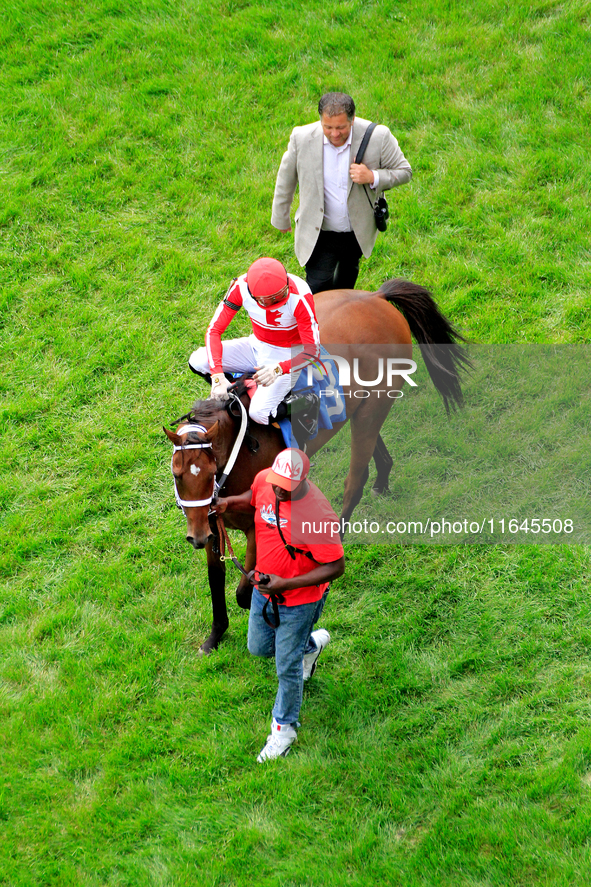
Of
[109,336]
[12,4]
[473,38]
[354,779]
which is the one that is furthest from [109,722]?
[12,4]

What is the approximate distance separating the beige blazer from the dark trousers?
146 mm

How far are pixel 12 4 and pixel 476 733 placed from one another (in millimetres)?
10676

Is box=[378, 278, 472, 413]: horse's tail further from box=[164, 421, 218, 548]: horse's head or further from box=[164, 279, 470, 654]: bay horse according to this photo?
box=[164, 421, 218, 548]: horse's head

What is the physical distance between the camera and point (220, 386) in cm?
513

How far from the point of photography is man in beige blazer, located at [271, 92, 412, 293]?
6051 millimetres

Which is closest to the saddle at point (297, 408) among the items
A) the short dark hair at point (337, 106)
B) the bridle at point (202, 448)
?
the bridle at point (202, 448)

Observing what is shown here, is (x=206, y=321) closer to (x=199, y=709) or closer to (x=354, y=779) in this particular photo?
(x=199, y=709)

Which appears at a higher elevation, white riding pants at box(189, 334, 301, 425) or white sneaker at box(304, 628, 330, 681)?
white riding pants at box(189, 334, 301, 425)

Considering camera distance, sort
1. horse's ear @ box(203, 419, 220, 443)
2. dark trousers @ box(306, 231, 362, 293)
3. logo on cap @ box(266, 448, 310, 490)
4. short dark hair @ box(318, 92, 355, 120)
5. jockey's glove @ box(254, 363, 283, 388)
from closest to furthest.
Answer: logo on cap @ box(266, 448, 310, 490)
horse's ear @ box(203, 419, 220, 443)
jockey's glove @ box(254, 363, 283, 388)
short dark hair @ box(318, 92, 355, 120)
dark trousers @ box(306, 231, 362, 293)

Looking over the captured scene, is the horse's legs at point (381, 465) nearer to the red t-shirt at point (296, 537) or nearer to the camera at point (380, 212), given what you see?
the camera at point (380, 212)

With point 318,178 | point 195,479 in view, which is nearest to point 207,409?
point 195,479

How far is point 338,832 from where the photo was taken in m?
4.40

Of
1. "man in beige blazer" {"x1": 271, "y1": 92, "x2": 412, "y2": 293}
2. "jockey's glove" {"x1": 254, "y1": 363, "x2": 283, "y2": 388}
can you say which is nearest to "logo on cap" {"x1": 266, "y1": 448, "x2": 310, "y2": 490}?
"jockey's glove" {"x1": 254, "y1": 363, "x2": 283, "y2": 388}

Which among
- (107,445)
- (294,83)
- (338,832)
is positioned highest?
(294,83)
